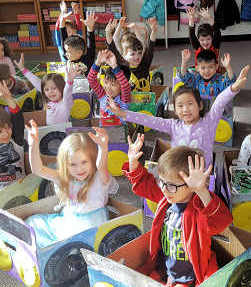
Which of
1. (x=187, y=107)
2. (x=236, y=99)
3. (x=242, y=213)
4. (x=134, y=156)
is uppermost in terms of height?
(x=187, y=107)

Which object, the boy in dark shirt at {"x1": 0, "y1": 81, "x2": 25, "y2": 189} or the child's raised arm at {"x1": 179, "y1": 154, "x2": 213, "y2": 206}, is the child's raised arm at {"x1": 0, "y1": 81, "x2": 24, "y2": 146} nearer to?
the boy in dark shirt at {"x1": 0, "y1": 81, "x2": 25, "y2": 189}

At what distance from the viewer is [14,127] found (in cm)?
249

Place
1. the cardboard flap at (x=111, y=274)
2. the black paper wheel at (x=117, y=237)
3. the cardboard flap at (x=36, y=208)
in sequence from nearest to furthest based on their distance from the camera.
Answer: the cardboard flap at (x=111, y=274)
the black paper wheel at (x=117, y=237)
the cardboard flap at (x=36, y=208)

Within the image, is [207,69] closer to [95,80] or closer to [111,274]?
[95,80]

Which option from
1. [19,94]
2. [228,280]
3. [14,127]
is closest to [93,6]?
[19,94]

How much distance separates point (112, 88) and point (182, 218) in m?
1.56

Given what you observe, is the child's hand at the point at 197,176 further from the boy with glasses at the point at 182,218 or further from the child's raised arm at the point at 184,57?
the child's raised arm at the point at 184,57

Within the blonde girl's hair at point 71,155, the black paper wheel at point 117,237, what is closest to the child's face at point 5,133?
the blonde girl's hair at point 71,155

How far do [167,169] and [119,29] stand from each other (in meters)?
2.51

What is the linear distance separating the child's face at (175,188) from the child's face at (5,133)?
1.16 meters

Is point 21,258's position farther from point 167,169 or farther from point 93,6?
point 93,6

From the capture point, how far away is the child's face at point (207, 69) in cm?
335

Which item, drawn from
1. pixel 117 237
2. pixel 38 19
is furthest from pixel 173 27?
pixel 117 237

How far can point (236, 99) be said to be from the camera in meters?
4.26
